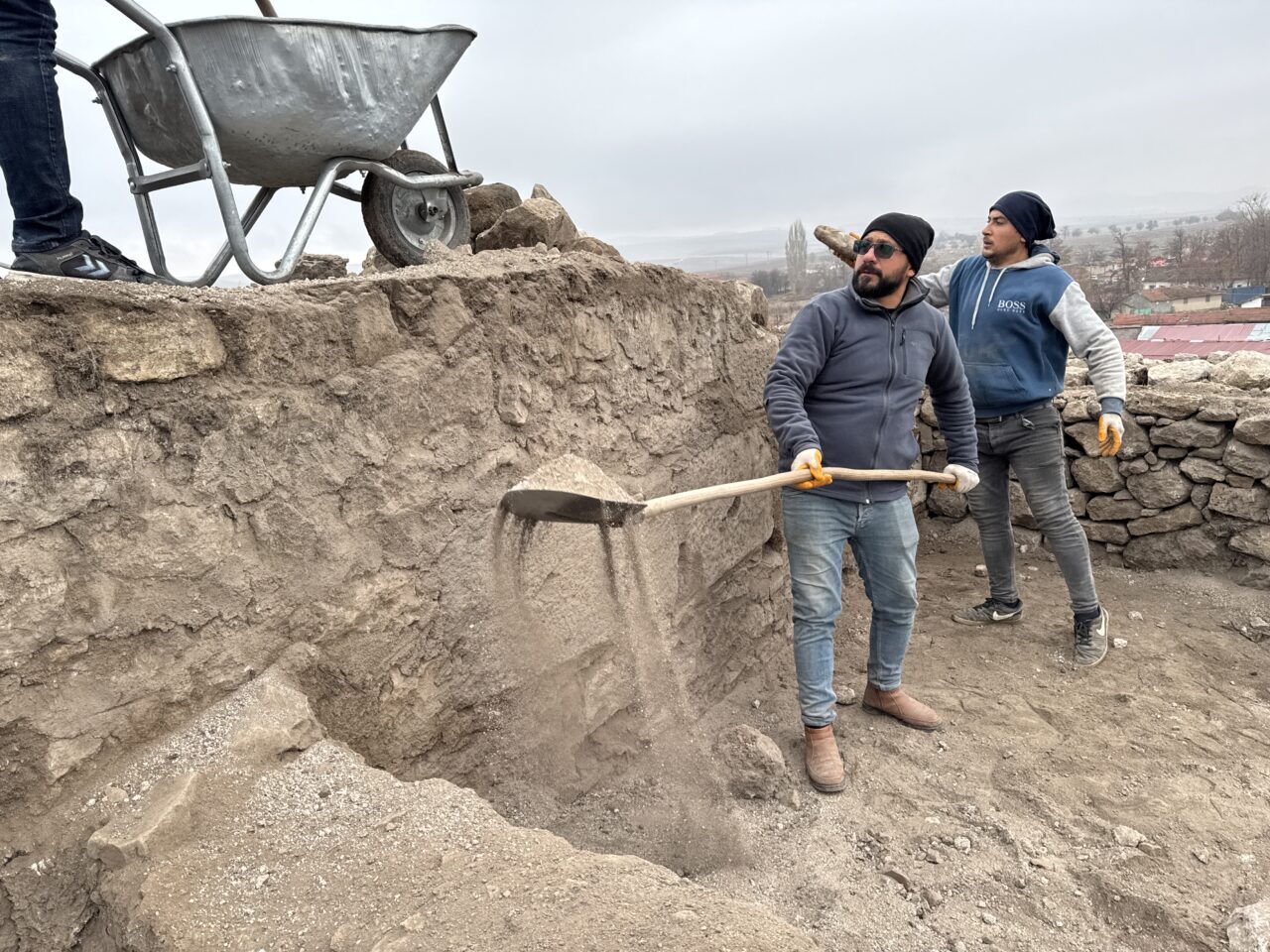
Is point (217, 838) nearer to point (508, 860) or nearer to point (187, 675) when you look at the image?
point (187, 675)

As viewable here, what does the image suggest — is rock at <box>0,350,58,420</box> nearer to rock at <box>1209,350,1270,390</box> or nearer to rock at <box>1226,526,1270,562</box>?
rock at <box>1226,526,1270,562</box>

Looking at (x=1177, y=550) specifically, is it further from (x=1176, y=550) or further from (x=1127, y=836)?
(x=1127, y=836)

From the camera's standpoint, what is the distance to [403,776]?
2168mm

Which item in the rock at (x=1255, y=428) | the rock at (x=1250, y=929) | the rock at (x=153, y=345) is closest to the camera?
the rock at (x=153, y=345)

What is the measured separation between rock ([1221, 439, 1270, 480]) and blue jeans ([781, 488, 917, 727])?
2.81 m

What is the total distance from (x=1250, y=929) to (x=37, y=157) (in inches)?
153

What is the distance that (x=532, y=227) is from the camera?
→ 131 inches

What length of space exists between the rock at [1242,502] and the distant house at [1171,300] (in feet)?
37.5

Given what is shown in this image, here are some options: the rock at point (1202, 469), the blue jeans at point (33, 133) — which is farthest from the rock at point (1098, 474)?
the blue jeans at point (33, 133)

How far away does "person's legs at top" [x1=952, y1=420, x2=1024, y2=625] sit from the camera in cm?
358

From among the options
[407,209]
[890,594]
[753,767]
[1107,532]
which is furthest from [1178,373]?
[407,209]

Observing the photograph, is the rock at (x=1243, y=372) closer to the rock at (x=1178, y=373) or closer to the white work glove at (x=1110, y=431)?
the rock at (x=1178, y=373)

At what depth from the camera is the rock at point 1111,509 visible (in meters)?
4.64

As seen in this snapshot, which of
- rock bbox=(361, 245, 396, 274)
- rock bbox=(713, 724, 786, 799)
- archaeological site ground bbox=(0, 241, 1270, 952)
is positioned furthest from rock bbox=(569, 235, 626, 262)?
rock bbox=(713, 724, 786, 799)
